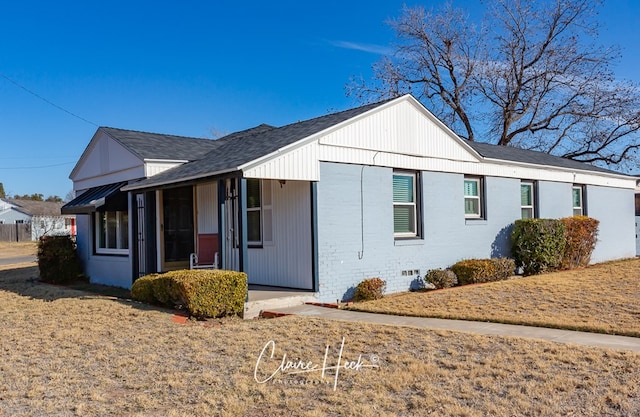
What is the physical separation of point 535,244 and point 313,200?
293 inches

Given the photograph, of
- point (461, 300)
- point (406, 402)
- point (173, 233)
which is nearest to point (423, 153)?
point (461, 300)

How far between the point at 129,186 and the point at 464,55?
25.4 meters

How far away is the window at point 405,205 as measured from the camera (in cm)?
1248

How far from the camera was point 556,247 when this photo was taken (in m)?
15.1

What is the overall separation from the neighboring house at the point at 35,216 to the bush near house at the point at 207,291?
5064 centimetres

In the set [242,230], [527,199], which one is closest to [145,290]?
[242,230]

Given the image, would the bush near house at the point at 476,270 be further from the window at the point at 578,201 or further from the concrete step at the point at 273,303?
A: the window at the point at 578,201

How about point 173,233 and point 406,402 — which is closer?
point 406,402

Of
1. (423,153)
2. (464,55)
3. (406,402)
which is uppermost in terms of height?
(464,55)

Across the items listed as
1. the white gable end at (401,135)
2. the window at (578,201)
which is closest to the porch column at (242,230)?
the white gable end at (401,135)

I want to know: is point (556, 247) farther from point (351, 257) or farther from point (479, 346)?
point (479, 346)

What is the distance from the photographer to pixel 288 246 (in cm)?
1141

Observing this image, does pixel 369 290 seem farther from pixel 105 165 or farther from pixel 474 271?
pixel 105 165

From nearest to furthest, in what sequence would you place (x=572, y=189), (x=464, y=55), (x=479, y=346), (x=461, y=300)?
1. (x=479, y=346)
2. (x=461, y=300)
3. (x=572, y=189)
4. (x=464, y=55)
